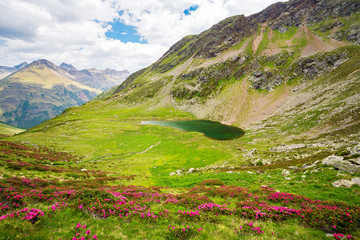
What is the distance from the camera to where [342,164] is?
20.9m

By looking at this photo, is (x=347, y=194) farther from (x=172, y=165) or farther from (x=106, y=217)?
(x=172, y=165)

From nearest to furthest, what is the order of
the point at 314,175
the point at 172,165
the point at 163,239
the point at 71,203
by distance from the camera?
the point at 163,239
the point at 71,203
the point at 314,175
the point at 172,165

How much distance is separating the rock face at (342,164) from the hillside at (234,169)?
0.12 meters

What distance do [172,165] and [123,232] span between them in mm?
34437

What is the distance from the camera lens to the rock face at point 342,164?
1938cm

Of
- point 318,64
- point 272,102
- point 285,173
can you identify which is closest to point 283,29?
point 318,64

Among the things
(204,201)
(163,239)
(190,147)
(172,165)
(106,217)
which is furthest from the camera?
(190,147)

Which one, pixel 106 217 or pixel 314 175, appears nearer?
pixel 106 217

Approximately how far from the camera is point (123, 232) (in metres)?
9.64

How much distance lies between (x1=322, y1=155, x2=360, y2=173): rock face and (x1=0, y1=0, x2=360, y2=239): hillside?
0.12 metres

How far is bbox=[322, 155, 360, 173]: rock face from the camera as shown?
1938cm

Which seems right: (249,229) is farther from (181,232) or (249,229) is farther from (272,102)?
(272,102)

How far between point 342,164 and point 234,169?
1807 centimetres

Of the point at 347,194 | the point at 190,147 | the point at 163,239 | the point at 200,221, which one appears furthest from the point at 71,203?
the point at 190,147
